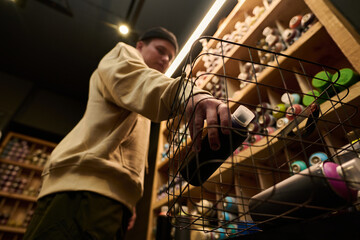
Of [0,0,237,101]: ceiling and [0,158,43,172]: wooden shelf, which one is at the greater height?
[0,0,237,101]: ceiling

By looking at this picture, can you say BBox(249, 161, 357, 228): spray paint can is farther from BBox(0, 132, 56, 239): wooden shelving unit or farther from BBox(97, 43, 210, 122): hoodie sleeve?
BBox(0, 132, 56, 239): wooden shelving unit

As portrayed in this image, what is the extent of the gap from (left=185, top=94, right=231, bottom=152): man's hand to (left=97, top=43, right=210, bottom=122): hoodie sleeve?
35 millimetres

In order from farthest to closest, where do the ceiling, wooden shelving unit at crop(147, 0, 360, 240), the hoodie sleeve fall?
the ceiling
wooden shelving unit at crop(147, 0, 360, 240)
the hoodie sleeve

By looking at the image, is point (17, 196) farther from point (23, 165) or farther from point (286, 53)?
point (286, 53)

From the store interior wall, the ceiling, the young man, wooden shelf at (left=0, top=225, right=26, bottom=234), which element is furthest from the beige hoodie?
wooden shelf at (left=0, top=225, right=26, bottom=234)

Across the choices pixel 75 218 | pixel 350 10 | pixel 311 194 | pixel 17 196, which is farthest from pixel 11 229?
pixel 350 10

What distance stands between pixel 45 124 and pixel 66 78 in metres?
0.76

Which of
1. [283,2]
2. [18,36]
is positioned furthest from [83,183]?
[18,36]

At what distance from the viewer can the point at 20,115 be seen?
11.0 ft

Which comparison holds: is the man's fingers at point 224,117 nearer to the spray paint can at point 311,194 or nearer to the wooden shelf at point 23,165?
the spray paint can at point 311,194

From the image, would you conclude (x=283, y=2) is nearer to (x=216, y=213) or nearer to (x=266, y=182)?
(x=266, y=182)

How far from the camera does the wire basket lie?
1.24 feet

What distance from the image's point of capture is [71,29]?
2812 millimetres

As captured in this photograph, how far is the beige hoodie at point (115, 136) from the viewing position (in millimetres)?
645
